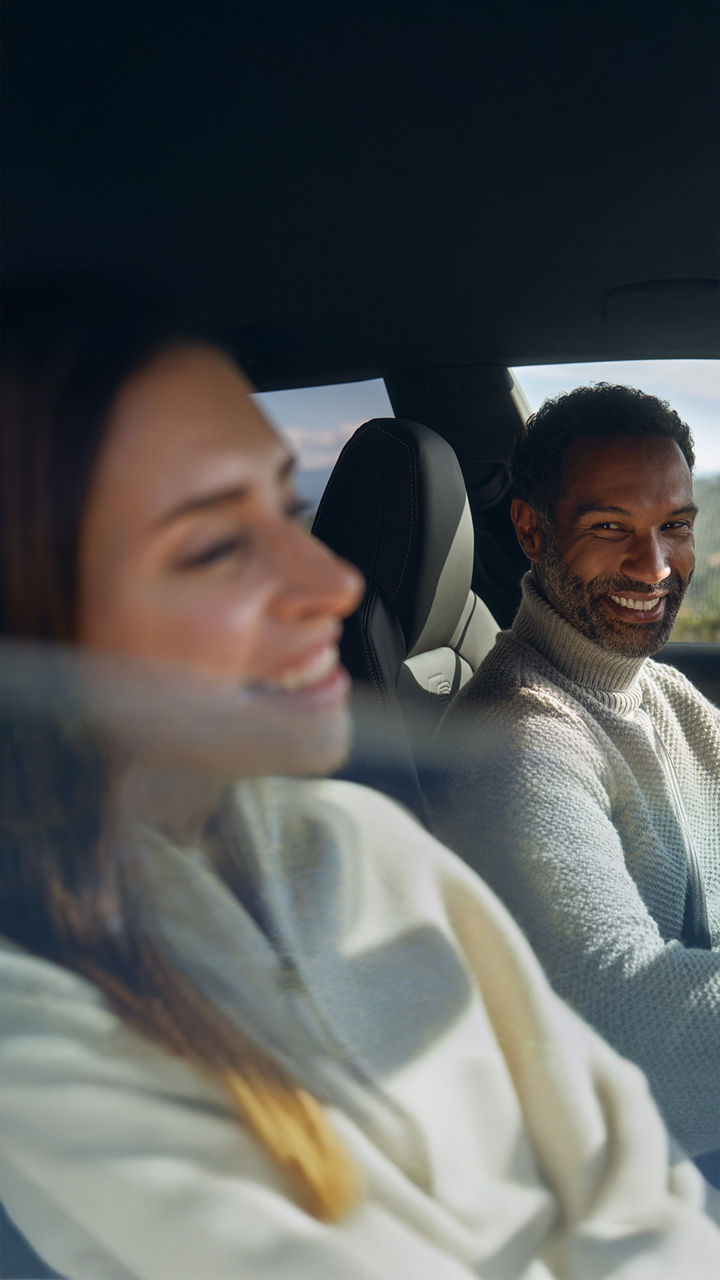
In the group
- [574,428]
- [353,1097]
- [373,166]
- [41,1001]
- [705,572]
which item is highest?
[373,166]

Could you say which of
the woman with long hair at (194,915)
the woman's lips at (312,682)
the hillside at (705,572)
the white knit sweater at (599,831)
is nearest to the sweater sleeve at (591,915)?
the white knit sweater at (599,831)

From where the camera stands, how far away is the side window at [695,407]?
1.18m

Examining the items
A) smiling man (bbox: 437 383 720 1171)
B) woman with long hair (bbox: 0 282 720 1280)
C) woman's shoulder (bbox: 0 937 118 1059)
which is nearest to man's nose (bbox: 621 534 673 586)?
smiling man (bbox: 437 383 720 1171)

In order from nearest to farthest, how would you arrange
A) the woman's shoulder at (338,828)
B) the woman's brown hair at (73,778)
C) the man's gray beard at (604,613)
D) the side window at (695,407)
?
1. the woman's brown hair at (73,778)
2. the woman's shoulder at (338,828)
3. the side window at (695,407)
4. the man's gray beard at (604,613)

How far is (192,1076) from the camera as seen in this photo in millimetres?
614

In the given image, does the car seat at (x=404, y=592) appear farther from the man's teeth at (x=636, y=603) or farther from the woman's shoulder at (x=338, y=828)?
the man's teeth at (x=636, y=603)

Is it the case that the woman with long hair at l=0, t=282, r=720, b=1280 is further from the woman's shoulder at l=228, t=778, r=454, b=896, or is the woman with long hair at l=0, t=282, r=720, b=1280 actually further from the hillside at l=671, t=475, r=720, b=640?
the hillside at l=671, t=475, r=720, b=640

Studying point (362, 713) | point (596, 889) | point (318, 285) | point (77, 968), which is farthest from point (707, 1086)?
point (318, 285)

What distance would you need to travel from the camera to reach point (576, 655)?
128 centimetres

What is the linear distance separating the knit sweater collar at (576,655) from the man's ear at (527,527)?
0.19ft

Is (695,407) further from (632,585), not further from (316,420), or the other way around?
(316,420)

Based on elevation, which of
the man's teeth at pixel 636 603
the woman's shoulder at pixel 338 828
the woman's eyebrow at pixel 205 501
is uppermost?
the woman's eyebrow at pixel 205 501

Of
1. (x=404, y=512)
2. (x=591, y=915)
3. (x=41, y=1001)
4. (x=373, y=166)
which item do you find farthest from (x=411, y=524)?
(x=41, y=1001)

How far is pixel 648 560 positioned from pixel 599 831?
409 millimetres
